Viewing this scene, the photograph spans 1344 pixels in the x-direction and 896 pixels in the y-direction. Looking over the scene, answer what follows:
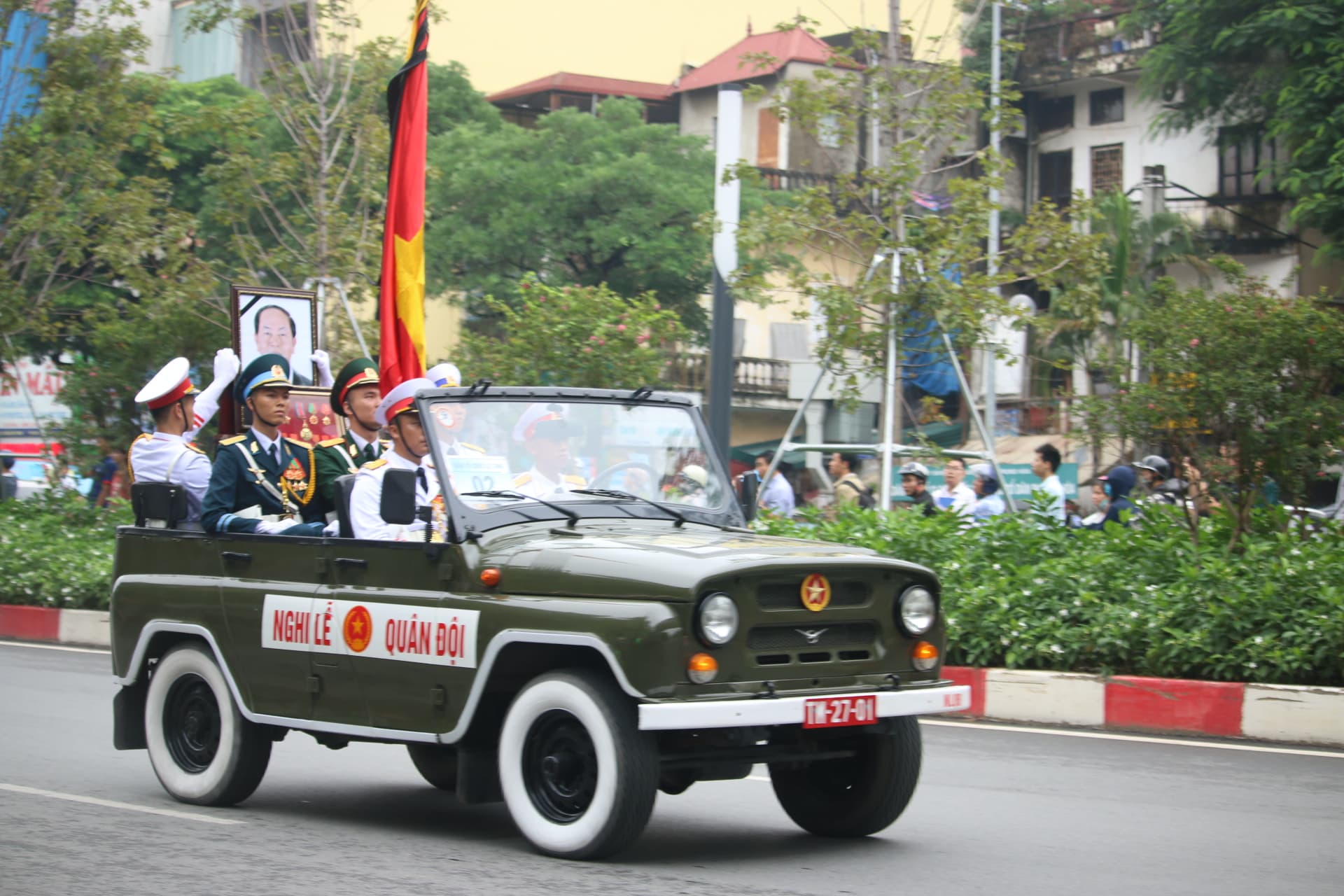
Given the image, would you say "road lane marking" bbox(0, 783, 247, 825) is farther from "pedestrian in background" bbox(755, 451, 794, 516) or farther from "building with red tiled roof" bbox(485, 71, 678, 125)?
"building with red tiled roof" bbox(485, 71, 678, 125)

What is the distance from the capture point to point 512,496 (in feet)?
22.0

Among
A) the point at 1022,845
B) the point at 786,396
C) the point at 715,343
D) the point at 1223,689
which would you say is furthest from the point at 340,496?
the point at 786,396

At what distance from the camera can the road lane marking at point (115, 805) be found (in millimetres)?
7238

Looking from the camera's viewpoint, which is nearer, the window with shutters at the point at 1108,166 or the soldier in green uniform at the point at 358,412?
the soldier in green uniform at the point at 358,412

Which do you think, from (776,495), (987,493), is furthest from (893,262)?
(776,495)

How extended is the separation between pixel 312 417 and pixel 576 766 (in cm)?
429

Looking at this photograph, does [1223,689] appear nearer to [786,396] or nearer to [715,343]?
[715,343]

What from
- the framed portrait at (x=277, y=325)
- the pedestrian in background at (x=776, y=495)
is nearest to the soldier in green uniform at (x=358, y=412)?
the framed portrait at (x=277, y=325)

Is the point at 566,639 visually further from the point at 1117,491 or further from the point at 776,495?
the point at 776,495

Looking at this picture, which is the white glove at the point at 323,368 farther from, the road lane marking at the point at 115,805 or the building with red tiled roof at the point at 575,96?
the building with red tiled roof at the point at 575,96

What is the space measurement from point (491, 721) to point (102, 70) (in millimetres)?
18667

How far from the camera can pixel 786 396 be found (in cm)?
4600

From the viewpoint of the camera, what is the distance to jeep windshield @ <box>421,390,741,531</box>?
6711 millimetres

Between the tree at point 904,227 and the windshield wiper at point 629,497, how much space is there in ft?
29.6
